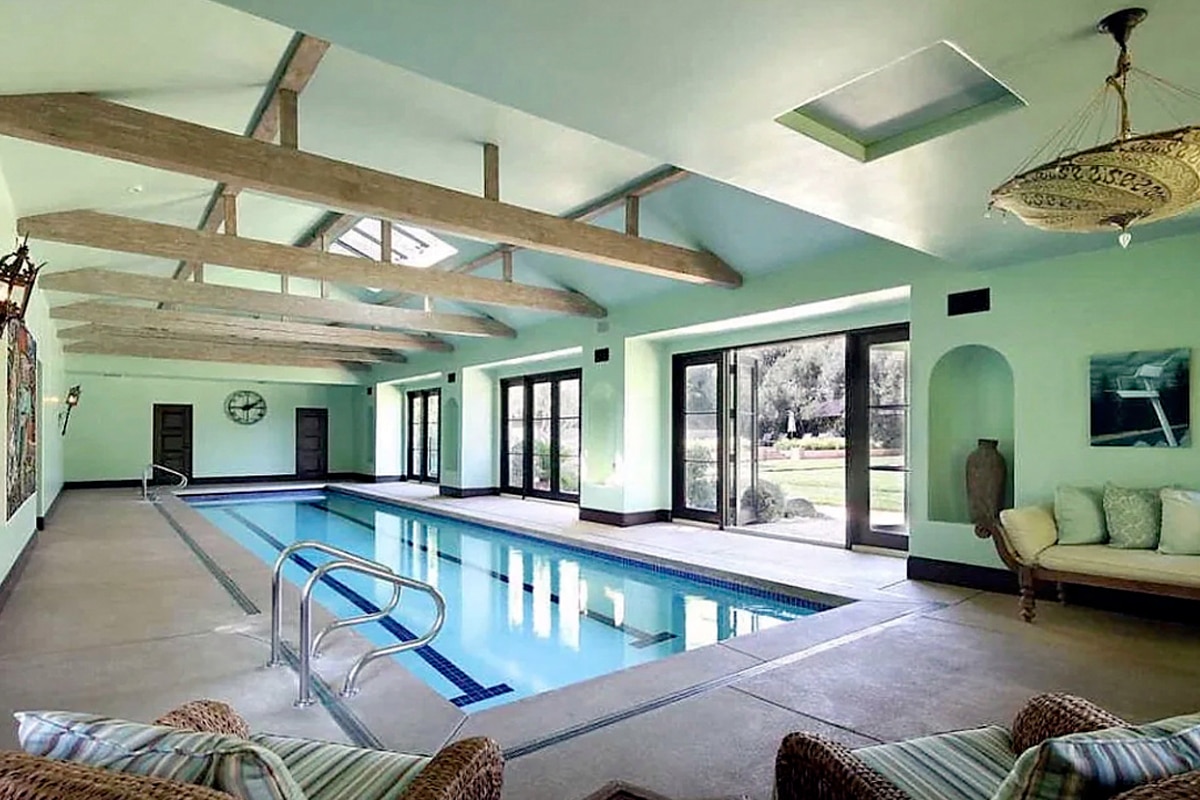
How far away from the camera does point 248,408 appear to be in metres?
15.3

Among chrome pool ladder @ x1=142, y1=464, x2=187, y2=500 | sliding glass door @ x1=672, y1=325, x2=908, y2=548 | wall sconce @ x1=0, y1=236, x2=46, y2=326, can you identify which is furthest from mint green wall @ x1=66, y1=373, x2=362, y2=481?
wall sconce @ x1=0, y1=236, x2=46, y2=326

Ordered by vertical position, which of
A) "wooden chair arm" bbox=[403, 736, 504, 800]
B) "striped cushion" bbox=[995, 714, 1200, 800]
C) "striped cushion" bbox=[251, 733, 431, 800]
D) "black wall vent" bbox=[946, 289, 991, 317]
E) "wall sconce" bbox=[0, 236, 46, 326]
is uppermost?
"black wall vent" bbox=[946, 289, 991, 317]

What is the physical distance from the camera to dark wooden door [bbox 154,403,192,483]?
14.4 metres

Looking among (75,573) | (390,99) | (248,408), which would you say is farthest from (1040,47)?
(248,408)

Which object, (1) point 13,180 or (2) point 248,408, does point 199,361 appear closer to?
(2) point 248,408

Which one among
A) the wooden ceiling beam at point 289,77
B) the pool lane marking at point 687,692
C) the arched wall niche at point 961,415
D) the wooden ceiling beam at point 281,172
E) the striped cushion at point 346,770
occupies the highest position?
the wooden ceiling beam at point 289,77

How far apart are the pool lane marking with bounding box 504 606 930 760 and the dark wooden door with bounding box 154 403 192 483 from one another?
581 inches

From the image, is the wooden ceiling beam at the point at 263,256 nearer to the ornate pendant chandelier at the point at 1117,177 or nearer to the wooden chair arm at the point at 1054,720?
the ornate pendant chandelier at the point at 1117,177

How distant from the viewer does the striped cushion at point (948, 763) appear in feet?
4.76

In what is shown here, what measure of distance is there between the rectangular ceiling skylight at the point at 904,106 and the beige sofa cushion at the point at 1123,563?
2631mm

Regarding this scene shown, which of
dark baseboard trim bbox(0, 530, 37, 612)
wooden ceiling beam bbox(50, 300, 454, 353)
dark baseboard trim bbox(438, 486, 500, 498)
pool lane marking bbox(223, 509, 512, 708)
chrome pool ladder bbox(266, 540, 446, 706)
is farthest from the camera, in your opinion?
dark baseboard trim bbox(438, 486, 500, 498)

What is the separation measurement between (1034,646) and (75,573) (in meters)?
6.65

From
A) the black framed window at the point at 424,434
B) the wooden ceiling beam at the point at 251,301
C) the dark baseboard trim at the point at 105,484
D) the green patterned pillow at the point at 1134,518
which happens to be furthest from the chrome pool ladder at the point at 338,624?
the dark baseboard trim at the point at 105,484

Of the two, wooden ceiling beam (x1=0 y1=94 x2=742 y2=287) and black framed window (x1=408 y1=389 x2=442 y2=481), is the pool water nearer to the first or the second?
wooden ceiling beam (x1=0 y1=94 x2=742 y2=287)
